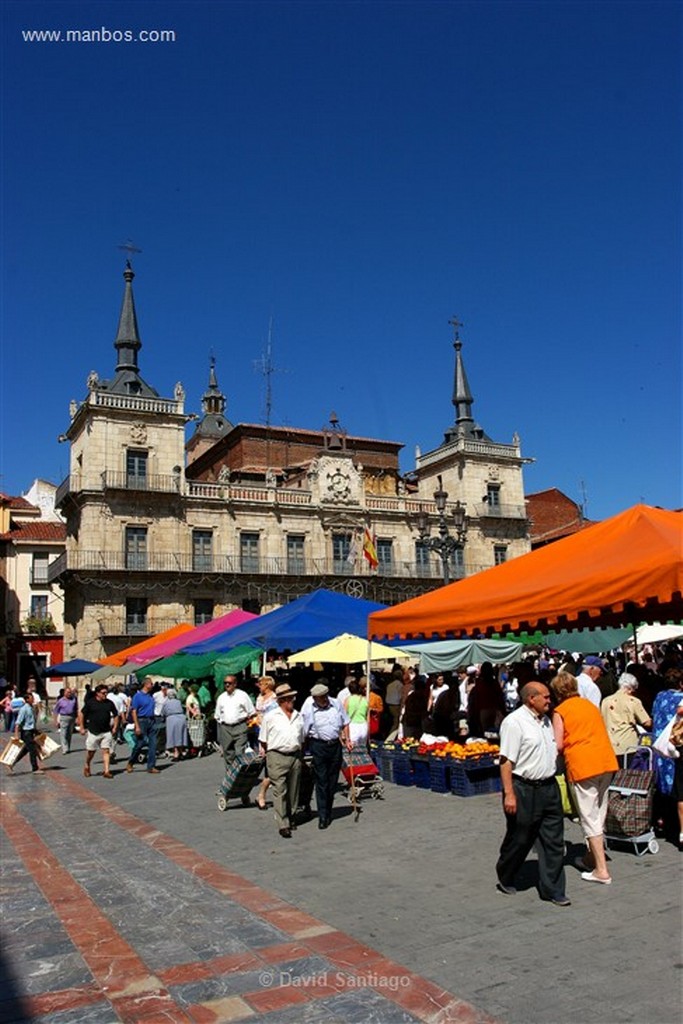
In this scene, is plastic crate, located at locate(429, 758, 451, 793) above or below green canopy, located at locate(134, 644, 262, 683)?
below

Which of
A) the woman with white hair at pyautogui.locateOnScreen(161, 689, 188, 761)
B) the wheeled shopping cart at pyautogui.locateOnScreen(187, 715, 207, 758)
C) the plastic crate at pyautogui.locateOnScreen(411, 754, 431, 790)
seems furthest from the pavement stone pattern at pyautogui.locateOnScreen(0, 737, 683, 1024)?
the wheeled shopping cart at pyautogui.locateOnScreen(187, 715, 207, 758)

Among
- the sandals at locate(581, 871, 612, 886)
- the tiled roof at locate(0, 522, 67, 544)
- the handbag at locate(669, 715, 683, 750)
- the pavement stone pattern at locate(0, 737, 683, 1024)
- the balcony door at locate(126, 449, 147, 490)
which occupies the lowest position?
the pavement stone pattern at locate(0, 737, 683, 1024)

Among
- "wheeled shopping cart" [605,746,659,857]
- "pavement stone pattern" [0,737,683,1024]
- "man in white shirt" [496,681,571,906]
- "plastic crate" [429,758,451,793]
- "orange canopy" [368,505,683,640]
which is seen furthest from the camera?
"plastic crate" [429,758,451,793]

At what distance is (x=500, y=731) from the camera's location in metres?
5.86

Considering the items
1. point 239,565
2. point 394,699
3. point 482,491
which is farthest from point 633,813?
point 482,491

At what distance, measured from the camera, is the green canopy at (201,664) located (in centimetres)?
1608

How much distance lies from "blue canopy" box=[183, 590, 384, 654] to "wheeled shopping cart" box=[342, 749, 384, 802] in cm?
359

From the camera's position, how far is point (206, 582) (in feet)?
123

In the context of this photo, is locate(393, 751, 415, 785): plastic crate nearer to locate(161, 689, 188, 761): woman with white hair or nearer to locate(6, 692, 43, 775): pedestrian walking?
locate(161, 689, 188, 761): woman with white hair

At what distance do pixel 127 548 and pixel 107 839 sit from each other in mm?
28684

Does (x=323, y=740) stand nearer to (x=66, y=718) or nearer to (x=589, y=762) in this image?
(x=589, y=762)

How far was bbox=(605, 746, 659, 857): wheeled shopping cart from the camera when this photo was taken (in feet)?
21.1

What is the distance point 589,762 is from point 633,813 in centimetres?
123

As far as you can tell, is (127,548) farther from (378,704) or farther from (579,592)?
(579,592)
